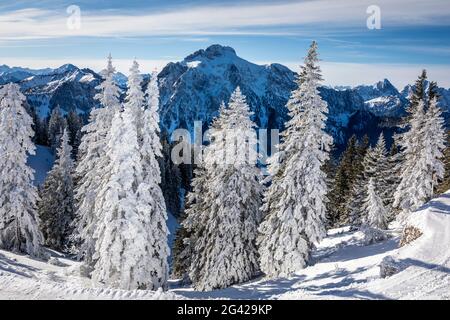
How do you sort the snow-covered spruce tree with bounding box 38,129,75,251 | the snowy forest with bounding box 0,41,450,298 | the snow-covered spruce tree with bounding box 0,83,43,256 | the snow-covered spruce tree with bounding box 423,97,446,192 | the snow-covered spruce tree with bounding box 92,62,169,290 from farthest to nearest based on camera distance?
the snow-covered spruce tree with bounding box 38,129,75,251, the snow-covered spruce tree with bounding box 423,97,446,192, the snow-covered spruce tree with bounding box 0,83,43,256, the snowy forest with bounding box 0,41,450,298, the snow-covered spruce tree with bounding box 92,62,169,290

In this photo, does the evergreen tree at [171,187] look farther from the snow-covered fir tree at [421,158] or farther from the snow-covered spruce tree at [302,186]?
the snow-covered spruce tree at [302,186]

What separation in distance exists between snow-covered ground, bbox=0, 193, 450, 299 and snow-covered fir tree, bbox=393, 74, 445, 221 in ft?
16.8

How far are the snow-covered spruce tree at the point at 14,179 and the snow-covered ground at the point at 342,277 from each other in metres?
3.60

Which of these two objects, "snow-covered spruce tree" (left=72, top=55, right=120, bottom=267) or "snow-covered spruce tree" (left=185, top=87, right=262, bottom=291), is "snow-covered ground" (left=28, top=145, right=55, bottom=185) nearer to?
"snow-covered spruce tree" (left=72, top=55, right=120, bottom=267)

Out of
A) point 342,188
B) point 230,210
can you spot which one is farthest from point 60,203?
point 342,188

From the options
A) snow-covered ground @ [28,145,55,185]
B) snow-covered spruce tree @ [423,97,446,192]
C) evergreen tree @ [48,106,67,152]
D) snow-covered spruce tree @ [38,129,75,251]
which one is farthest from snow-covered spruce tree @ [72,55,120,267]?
evergreen tree @ [48,106,67,152]

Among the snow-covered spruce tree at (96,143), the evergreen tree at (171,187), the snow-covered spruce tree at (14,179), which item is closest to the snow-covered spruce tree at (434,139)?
the snow-covered spruce tree at (96,143)

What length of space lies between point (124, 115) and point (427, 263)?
18000 mm

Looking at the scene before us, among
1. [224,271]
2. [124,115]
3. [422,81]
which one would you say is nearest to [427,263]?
[224,271]

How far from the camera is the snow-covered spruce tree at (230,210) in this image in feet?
101

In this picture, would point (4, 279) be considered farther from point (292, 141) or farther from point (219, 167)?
point (292, 141)

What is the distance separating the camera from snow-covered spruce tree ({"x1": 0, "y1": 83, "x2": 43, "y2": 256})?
104 feet

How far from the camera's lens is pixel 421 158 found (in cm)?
3672

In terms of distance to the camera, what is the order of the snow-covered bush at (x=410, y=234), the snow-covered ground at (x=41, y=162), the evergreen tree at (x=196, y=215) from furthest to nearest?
the snow-covered ground at (x=41, y=162) → the evergreen tree at (x=196, y=215) → the snow-covered bush at (x=410, y=234)
